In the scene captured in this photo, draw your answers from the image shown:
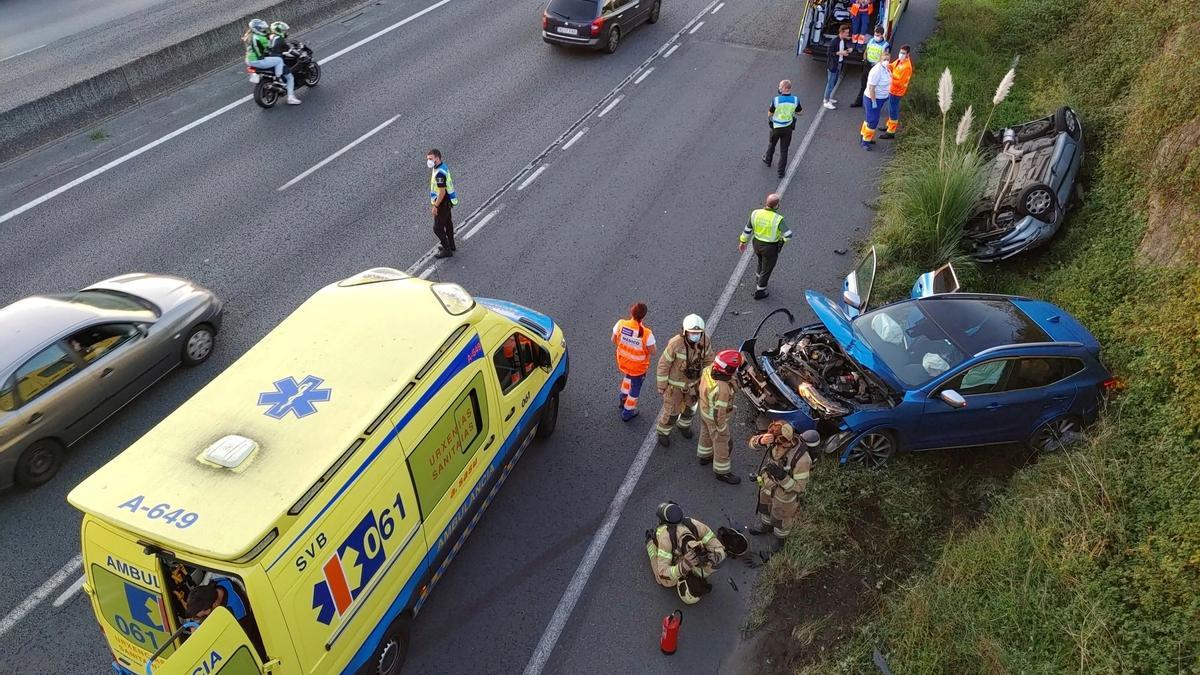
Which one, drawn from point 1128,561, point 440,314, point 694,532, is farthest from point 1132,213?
point 440,314

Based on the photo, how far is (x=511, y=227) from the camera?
41.5ft

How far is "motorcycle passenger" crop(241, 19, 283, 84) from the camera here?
51.3 ft

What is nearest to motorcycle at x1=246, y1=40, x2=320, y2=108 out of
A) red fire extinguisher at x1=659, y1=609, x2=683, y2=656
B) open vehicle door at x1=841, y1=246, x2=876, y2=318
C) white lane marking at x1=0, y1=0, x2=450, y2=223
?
white lane marking at x1=0, y1=0, x2=450, y2=223

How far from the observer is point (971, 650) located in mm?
6410

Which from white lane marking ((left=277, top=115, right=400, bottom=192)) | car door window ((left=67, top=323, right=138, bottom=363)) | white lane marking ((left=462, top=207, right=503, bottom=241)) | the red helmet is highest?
car door window ((left=67, top=323, right=138, bottom=363))

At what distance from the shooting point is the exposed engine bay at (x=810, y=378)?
844cm

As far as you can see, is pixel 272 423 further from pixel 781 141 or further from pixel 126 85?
pixel 126 85

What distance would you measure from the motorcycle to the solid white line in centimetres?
640

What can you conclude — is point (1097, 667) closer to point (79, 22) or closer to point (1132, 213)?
point (1132, 213)

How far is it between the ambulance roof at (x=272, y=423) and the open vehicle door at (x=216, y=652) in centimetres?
41

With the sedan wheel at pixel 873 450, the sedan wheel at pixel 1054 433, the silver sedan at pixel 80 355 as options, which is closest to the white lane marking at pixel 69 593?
the silver sedan at pixel 80 355

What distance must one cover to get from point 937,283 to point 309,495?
806 centimetres

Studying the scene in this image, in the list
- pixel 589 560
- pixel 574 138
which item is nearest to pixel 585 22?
pixel 574 138

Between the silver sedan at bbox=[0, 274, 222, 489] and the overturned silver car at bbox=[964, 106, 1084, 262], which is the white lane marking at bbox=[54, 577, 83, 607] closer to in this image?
the silver sedan at bbox=[0, 274, 222, 489]
